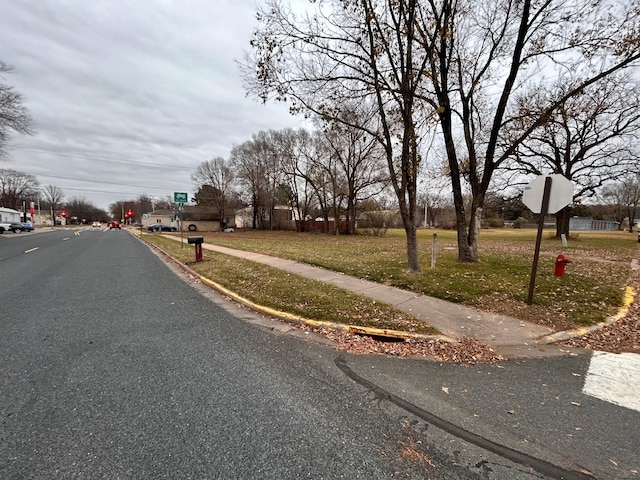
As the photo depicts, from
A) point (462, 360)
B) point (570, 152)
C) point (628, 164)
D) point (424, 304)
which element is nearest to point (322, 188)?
point (570, 152)

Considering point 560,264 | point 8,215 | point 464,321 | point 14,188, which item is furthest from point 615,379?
point 14,188

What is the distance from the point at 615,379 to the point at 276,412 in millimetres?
3817

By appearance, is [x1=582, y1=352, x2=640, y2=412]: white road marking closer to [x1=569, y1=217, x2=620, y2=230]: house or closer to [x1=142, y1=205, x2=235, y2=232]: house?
[x1=142, y1=205, x2=235, y2=232]: house

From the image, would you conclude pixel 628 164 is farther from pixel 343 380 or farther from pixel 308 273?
pixel 343 380

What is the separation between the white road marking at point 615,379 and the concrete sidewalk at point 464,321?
0.62m

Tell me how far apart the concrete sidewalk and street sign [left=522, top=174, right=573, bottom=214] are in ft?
7.41

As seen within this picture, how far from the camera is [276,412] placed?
257 centimetres

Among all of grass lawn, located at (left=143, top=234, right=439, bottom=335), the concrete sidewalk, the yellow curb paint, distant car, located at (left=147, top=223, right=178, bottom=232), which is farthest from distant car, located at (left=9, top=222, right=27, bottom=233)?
the yellow curb paint

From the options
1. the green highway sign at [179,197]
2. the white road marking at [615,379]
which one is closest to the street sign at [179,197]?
the green highway sign at [179,197]

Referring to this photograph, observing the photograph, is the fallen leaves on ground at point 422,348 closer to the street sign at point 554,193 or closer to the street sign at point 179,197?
the street sign at point 554,193

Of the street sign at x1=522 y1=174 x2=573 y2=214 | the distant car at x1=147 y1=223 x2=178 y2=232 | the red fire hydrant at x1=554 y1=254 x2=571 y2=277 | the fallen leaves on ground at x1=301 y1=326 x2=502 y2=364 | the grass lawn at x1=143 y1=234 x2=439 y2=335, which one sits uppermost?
the street sign at x1=522 y1=174 x2=573 y2=214

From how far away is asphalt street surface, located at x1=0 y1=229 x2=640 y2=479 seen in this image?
79.4 inches

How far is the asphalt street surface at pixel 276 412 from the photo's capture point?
2.02 metres

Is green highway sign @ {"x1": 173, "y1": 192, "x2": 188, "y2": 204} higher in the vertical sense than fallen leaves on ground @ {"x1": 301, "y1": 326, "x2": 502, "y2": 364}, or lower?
higher
